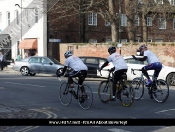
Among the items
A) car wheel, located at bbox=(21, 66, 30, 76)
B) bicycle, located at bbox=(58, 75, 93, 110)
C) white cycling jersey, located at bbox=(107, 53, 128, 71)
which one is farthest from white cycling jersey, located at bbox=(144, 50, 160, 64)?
car wheel, located at bbox=(21, 66, 30, 76)

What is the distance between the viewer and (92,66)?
2317 cm

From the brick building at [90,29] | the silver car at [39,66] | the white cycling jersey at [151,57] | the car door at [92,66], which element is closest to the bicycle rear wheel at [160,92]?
the white cycling jersey at [151,57]

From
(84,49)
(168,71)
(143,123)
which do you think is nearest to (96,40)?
(84,49)

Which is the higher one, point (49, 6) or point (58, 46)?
point (49, 6)

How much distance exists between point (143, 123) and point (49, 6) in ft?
116

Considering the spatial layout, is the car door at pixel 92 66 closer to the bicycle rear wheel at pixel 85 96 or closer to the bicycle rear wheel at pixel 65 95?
the bicycle rear wheel at pixel 65 95

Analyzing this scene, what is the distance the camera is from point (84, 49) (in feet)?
108

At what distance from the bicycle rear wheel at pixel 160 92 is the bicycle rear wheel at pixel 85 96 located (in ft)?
8.01

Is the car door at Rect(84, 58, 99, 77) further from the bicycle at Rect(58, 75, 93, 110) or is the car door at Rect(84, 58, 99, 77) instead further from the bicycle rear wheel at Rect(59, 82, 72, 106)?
the bicycle at Rect(58, 75, 93, 110)

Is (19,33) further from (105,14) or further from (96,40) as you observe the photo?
(105,14)

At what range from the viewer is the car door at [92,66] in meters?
23.0

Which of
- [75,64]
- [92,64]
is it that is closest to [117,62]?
[75,64]

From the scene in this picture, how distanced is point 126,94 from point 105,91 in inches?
30.5

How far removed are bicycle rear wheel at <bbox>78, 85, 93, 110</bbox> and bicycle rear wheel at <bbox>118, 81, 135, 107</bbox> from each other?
0.95 metres
